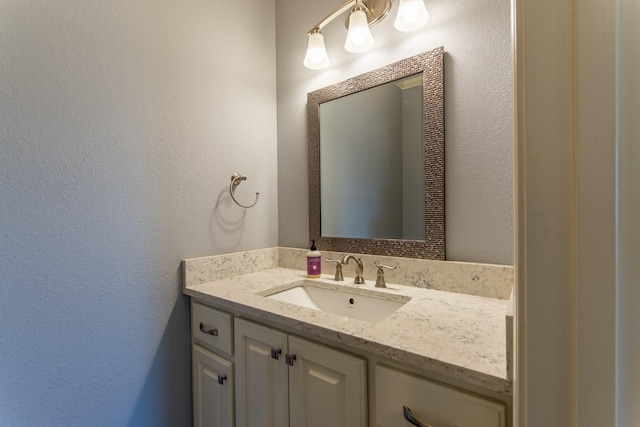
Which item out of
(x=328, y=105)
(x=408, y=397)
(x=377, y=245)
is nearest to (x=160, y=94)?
(x=328, y=105)

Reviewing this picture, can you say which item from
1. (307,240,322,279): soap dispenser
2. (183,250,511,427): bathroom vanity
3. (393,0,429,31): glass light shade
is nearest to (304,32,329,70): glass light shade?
(393,0,429,31): glass light shade

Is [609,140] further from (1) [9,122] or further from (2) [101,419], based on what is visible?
(2) [101,419]

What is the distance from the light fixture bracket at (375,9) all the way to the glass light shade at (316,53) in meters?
0.23

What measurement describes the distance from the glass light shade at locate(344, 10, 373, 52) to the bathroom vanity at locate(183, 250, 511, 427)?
1020 millimetres

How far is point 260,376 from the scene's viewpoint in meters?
0.93

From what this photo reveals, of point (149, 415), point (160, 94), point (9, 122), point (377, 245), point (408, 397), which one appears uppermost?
point (160, 94)

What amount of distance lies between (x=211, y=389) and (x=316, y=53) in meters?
1.51

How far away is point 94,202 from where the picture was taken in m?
0.98

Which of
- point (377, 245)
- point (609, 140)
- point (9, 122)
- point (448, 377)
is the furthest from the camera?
point (377, 245)

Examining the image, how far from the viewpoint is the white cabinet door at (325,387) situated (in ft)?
2.34

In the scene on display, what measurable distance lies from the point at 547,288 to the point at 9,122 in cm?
130

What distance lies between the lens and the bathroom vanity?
0.59 m

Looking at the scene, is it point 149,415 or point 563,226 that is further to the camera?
point 149,415

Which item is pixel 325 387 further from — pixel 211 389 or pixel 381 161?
pixel 381 161
